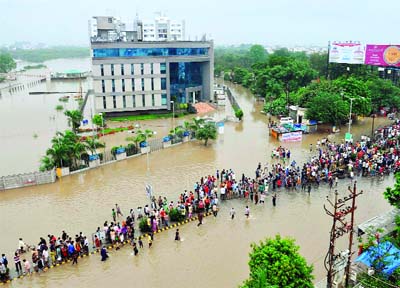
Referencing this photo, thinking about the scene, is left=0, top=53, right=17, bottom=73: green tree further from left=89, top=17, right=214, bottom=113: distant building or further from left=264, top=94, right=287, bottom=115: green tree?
left=264, top=94, right=287, bottom=115: green tree

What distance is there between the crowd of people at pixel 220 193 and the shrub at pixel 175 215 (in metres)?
0.05

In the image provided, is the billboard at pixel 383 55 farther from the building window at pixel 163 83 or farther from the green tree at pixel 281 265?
the green tree at pixel 281 265

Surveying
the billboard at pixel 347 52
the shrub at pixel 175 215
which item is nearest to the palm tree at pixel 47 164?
the shrub at pixel 175 215

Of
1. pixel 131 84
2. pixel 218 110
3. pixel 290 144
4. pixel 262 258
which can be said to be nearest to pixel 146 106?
pixel 131 84

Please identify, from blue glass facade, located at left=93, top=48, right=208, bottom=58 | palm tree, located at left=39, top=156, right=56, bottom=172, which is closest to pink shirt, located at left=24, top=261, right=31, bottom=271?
palm tree, located at left=39, top=156, right=56, bottom=172

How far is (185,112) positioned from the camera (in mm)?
48844

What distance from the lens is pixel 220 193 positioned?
74.7ft

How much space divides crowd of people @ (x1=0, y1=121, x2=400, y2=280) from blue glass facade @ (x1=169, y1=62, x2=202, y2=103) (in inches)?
873

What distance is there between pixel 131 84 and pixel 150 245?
99.9 feet

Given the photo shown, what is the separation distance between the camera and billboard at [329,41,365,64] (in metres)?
51.6

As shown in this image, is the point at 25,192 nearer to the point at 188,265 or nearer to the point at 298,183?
the point at 188,265

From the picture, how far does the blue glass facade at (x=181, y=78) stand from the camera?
49594mm

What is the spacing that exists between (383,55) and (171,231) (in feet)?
132

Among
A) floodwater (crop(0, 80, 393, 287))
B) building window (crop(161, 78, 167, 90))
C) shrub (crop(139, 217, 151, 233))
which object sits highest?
building window (crop(161, 78, 167, 90))
